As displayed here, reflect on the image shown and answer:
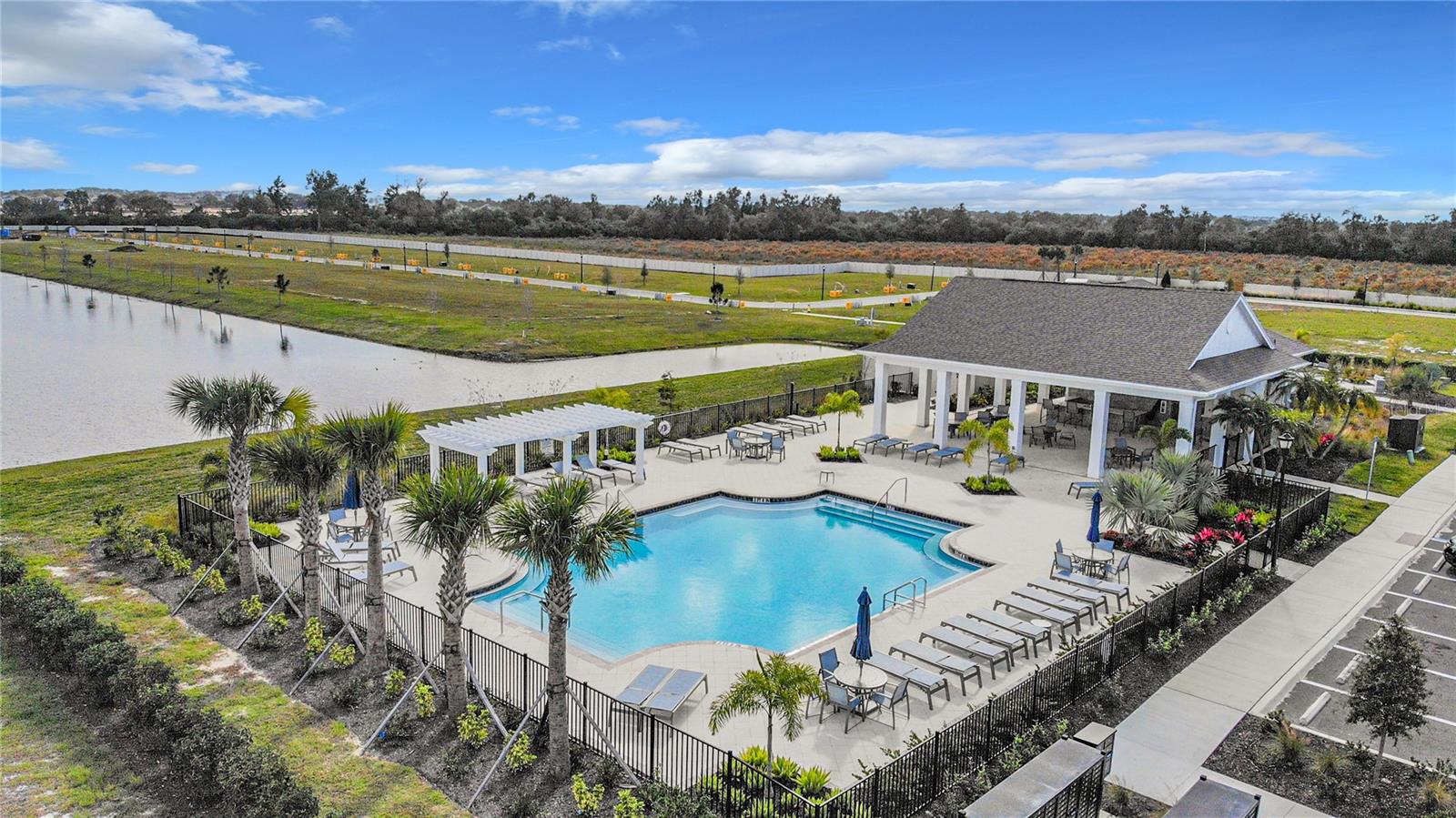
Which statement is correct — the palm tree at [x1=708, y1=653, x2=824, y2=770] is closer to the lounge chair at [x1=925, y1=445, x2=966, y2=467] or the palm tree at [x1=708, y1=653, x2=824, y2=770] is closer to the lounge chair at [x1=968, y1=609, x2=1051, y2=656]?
the lounge chair at [x1=968, y1=609, x2=1051, y2=656]

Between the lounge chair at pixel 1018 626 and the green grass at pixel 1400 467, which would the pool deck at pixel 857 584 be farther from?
the green grass at pixel 1400 467

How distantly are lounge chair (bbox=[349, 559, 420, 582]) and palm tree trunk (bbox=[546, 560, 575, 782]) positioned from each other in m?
7.29

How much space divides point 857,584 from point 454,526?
33.0 ft

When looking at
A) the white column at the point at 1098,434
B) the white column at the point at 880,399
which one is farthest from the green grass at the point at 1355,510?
the white column at the point at 880,399

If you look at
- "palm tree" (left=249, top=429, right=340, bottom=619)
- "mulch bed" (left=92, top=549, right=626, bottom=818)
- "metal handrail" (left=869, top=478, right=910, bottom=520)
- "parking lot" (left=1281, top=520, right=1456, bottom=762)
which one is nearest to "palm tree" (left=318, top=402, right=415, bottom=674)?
"palm tree" (left=249, top=429, right=340, bottom=619)

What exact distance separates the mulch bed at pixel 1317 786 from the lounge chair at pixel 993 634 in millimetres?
3306

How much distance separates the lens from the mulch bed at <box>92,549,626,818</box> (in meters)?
11.4

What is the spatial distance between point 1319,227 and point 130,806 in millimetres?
148253

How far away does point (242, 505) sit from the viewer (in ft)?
56.3

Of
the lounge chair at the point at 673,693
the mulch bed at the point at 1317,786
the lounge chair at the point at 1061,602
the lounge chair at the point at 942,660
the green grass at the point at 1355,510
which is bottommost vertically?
the mulch bed at the point at 1317,786

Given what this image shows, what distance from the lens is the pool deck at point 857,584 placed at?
13.2 meters

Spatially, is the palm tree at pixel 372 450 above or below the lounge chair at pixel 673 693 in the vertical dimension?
above

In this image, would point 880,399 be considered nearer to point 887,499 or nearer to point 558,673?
point 887,499

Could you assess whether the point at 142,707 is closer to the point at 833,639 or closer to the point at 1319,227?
the point at 833,639
